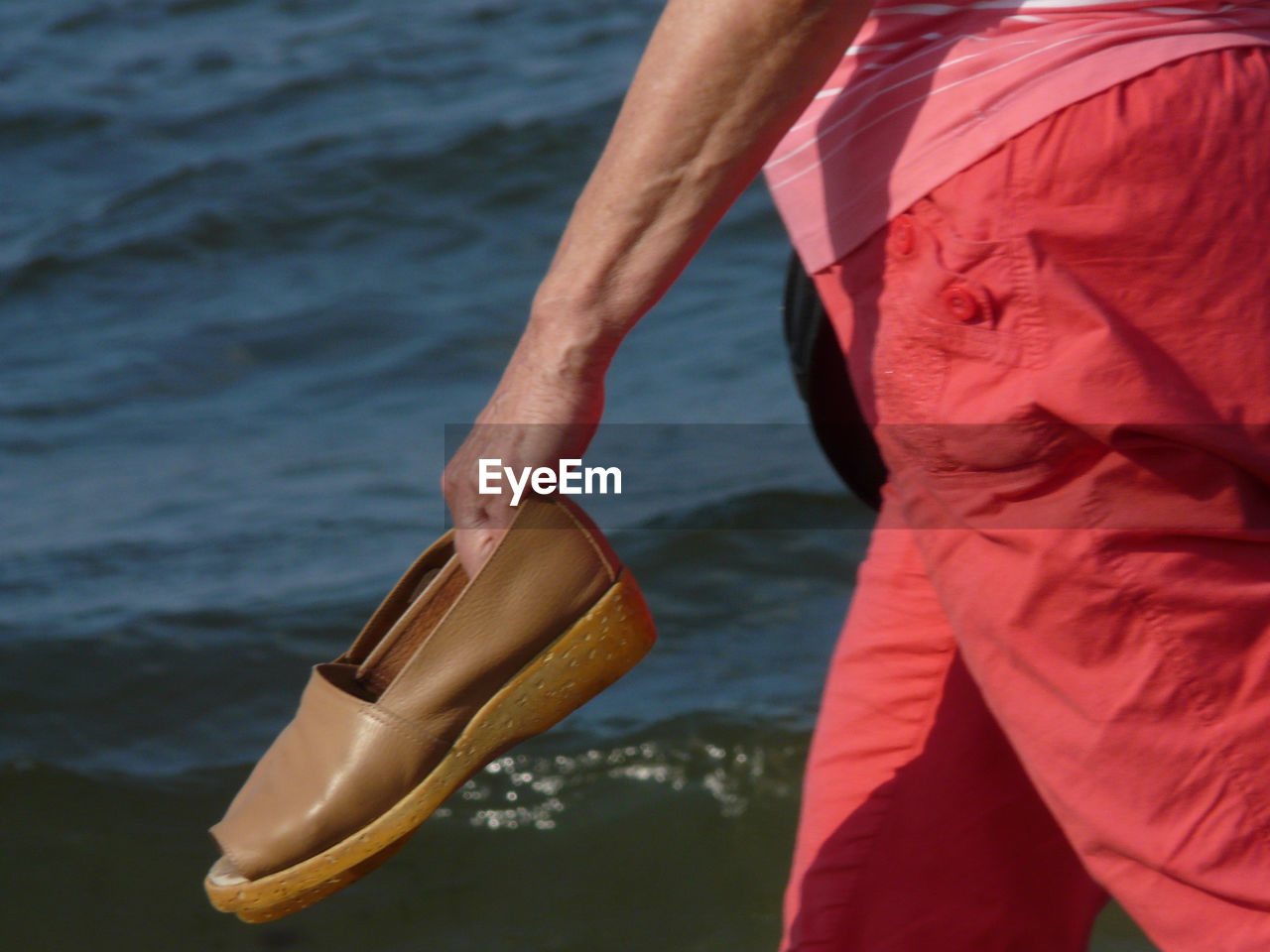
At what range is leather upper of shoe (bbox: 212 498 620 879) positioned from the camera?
1.28 meters

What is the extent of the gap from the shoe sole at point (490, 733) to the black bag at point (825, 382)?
292 mm

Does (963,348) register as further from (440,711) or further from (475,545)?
(440,711)

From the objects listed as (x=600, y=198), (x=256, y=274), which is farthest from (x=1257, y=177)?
(x=256, y=274)

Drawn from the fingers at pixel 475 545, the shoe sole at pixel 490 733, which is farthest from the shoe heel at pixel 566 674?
the fingers at pixel 475 545

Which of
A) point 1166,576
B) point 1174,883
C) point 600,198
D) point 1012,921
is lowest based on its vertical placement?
point 1012,921

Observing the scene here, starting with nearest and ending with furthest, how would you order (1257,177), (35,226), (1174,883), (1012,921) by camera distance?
1. (1257,177)
2. (1174,883)
3. (1012,921)
4. (35,226)

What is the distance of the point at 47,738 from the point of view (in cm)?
274

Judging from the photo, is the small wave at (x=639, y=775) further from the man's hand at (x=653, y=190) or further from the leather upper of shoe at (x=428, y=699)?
the man's hand at (x=653, y=190)

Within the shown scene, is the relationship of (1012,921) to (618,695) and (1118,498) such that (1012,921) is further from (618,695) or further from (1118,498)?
(618,695)

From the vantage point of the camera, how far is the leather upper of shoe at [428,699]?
1.28 m

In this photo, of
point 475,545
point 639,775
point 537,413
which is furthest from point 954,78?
point 639,775

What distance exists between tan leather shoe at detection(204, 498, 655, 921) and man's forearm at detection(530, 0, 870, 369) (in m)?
0.19

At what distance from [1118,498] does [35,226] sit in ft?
18.7

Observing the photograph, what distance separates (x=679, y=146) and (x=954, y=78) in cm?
20
